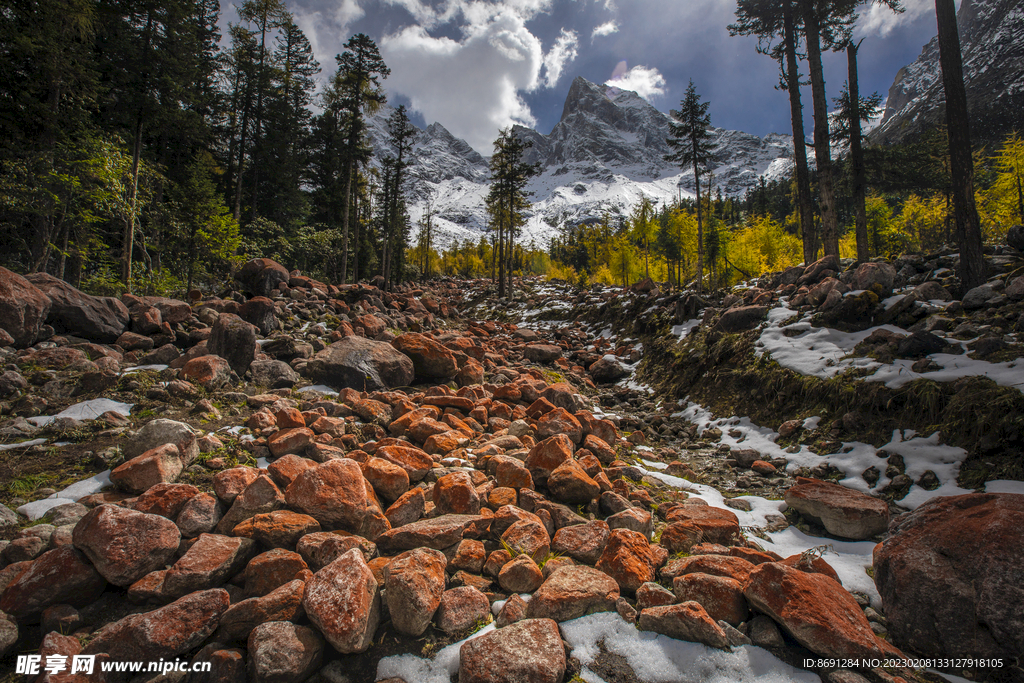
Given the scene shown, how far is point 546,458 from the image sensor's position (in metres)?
4.42

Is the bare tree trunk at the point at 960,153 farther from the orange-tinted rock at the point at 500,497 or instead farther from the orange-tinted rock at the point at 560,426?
the orange-tinted rock at the point at 500,497

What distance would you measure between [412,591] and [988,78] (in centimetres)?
14915

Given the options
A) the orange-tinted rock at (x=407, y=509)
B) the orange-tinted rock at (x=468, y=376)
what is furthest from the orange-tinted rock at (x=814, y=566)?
the orange-tinted rock at (x=468, y=376)

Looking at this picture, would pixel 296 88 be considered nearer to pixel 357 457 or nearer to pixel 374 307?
pixel 374 307

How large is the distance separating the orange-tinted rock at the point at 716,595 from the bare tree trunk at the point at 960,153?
332 inches

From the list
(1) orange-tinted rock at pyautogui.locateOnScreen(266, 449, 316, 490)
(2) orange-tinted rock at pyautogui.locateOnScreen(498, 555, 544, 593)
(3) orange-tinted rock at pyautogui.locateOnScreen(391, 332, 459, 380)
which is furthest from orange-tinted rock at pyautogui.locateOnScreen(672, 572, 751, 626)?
(3) orange-tinted rock at pyautogui.locateOnScreen(391, 332, 459, 380)

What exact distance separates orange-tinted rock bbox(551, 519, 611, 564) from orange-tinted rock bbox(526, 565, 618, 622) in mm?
391

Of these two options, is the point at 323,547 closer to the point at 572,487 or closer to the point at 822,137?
the point at 572,487

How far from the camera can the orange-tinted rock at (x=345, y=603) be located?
7.24 feet

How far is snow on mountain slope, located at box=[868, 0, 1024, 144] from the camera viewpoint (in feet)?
224

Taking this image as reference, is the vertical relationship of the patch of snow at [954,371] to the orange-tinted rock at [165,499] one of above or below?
above

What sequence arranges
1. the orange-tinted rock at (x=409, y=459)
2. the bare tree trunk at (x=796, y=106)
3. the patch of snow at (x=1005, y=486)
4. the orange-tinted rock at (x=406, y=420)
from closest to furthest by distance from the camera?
the patch of snow at (x=1005, y=486) → the orange-tinted rock at (x=409, y=459) → the orange-tinted rock at (x=406, y=420) → the bare tree trunk at (x=796, y=106)

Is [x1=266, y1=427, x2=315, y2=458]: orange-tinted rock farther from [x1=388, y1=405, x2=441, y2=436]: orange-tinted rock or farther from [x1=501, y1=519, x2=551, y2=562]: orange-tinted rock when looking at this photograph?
[x1=501, y1=519, x2=551, y2=562]: orange-tinted rock

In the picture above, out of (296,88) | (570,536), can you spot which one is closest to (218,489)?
(570,536)
